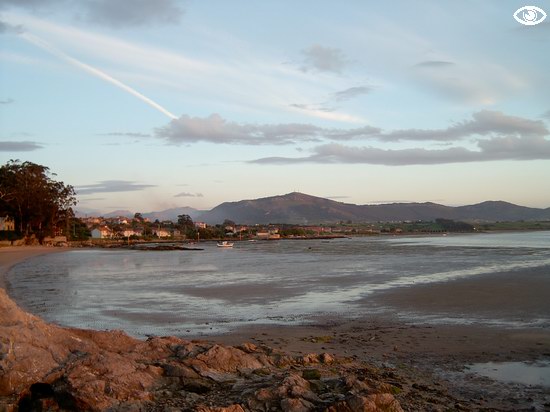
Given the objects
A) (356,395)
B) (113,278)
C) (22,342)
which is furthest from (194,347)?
(113,278)

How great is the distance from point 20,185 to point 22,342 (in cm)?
7523

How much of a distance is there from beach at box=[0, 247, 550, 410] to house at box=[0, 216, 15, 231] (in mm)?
78562

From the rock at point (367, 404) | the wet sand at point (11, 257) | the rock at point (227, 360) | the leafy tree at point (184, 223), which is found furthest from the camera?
the leafy tree at point (184, 223)

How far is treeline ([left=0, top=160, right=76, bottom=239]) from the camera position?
75625mm

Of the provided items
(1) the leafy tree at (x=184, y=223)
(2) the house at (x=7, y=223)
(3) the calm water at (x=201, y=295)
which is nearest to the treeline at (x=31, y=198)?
(2) the house at (x=7, y=223)

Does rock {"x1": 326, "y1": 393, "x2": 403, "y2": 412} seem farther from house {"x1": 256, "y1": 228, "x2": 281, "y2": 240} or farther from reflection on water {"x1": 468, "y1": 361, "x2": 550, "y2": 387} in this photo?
house {"x1": 256, "y1": 228, "x2": 281, "y2": 240}

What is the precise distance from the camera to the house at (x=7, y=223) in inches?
3354

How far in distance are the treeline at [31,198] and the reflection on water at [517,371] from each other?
70173 millimetres

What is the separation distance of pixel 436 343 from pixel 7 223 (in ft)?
294

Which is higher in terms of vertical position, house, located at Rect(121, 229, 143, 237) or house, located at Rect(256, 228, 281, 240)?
house, located at Rect(121, 229, 143, 237)

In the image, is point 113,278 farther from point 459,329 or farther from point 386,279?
point 459,329

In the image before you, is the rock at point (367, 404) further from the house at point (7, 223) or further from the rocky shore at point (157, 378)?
the house at point (7, 223)

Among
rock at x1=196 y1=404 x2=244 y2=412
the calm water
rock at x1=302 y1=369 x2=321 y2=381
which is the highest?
rock at x1=196 y1=404 x2=244 y2=412

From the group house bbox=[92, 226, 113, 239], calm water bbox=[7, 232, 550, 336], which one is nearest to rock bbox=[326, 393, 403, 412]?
calm water bbox=[7, 232, 550, 336]
